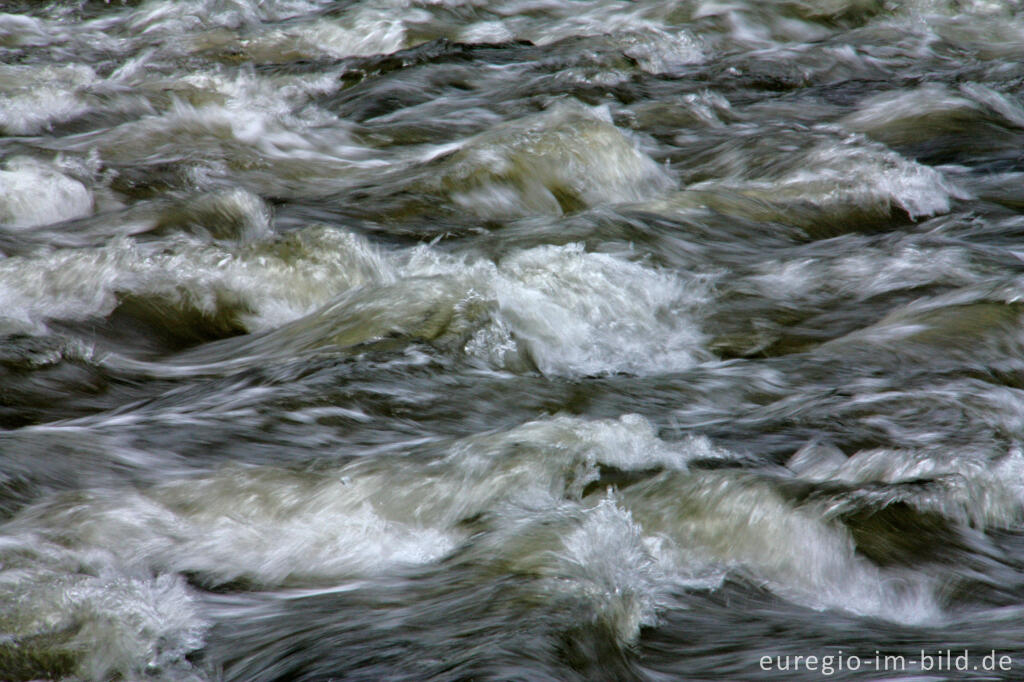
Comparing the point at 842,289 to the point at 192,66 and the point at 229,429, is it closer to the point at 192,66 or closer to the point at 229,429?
the point at 229,429

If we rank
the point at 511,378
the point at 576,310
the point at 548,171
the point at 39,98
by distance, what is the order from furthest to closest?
1. the point at 39,98
2. the point at 548,171
3. the point at 576,310
4. the point at 511,378

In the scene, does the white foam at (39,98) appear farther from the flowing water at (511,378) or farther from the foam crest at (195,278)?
the foam crest at (195,278)

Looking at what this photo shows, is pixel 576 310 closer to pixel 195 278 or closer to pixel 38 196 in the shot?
pixel 195 278

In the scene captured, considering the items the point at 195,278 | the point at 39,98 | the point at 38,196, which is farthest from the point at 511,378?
the point at 39,98

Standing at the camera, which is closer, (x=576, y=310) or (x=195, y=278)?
(x=576, y=310)

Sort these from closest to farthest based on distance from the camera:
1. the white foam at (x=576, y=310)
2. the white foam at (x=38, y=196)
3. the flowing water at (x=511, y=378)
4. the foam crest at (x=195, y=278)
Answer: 1. the flowing water at (x=511, y=378)
2. the white foam at (x=576, y=310)
3. the foam crest at (x=195, y=278)
4. the white foam at (x=38, y=196)

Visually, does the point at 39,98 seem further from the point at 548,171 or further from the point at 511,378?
the point at 511,378

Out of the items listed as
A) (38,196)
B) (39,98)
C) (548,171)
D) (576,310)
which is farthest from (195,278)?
(39,98)

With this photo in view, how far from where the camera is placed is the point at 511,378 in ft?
12.2

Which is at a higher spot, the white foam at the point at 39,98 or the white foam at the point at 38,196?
the white foam at the point at 38,196

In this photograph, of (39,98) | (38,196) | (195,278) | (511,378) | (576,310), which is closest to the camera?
(511,378)

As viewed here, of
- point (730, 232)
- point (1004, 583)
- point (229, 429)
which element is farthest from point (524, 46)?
point (1004, 583)

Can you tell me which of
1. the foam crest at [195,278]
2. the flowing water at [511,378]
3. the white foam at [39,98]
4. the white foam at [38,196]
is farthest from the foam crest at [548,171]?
the white foam at [39,98]

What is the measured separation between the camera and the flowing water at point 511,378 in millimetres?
2412
